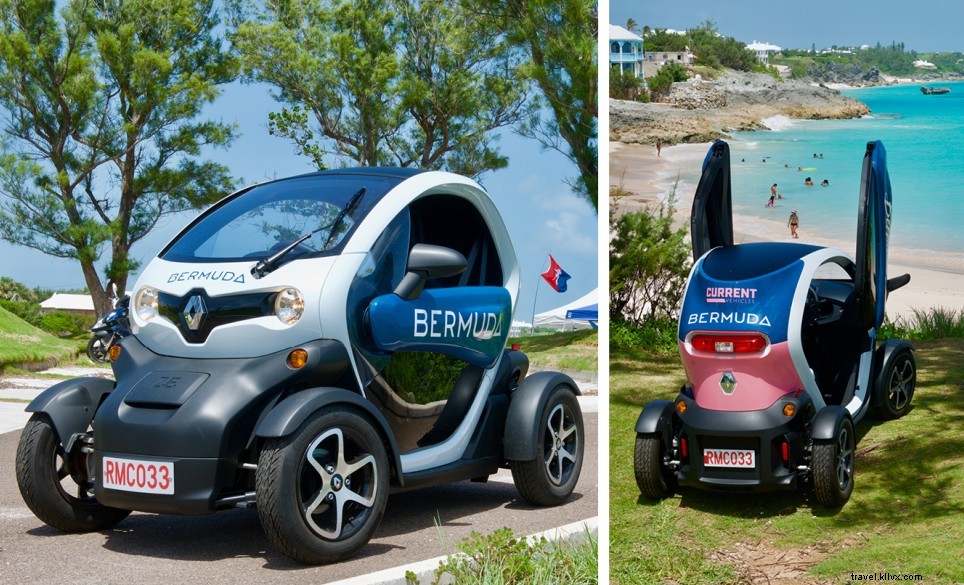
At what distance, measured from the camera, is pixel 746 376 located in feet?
13.6

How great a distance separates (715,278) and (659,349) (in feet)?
2.68

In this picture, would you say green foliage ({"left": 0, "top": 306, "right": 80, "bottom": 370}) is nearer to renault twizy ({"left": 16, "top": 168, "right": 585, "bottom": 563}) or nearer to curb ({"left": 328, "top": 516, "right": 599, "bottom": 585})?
renault twizy ({"left": 16, "top": 168, "right": 585, "bottom": 563})

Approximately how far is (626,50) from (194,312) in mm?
2136

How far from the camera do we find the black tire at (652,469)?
4.34 m

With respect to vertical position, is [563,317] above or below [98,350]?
below

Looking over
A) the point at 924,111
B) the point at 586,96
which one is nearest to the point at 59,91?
the point at 586,96

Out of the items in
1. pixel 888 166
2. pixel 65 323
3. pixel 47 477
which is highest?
pixel 888 166

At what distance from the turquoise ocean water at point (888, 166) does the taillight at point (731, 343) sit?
606mm

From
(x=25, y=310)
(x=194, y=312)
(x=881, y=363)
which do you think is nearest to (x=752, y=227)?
(x=881, y=363)

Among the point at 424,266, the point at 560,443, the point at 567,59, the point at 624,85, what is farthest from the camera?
the point at 567,59

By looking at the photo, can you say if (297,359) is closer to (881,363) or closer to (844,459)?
(844,459)

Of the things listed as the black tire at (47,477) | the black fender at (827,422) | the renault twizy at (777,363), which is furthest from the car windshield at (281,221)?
the black fender at (827,422)

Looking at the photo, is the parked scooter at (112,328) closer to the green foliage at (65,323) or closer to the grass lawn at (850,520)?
the grass lawn at (850,520)

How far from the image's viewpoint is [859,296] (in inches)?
167
